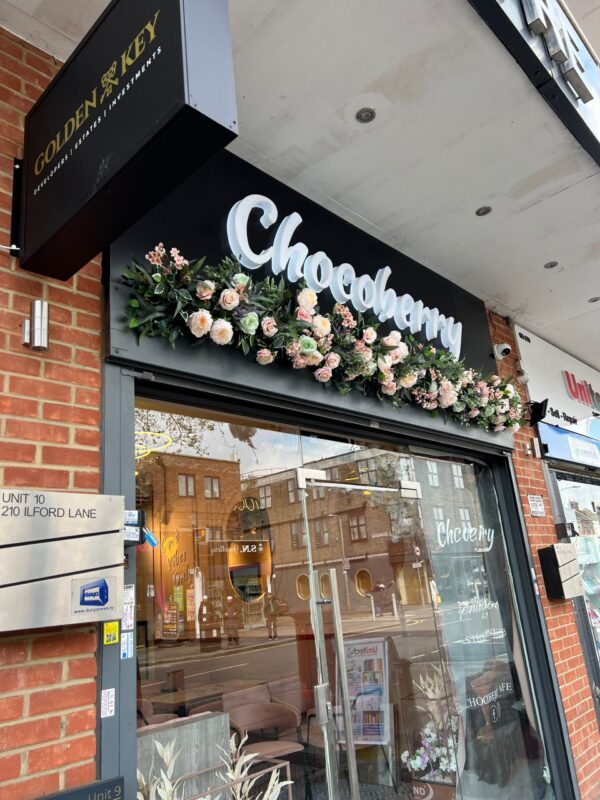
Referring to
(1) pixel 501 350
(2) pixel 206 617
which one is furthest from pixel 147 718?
(2) pixel 206 617

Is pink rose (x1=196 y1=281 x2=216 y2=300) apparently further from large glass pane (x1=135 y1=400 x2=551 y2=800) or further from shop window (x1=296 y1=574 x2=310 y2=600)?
shop window (x1=296 y1=574 x2=310 y2=600)

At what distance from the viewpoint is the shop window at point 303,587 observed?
11.3 ft

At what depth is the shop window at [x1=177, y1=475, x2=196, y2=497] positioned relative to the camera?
5.09m

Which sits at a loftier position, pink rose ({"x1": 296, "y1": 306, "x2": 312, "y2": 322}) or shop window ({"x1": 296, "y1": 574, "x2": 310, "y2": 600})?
pink rose ({"x1": 296, "y1": 306, "x2": 312, "y2": 322})

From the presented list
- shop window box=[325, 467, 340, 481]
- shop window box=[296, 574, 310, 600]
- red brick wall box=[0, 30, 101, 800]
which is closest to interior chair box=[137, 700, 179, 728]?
red brick wall box=[0, 30, 101, 800]

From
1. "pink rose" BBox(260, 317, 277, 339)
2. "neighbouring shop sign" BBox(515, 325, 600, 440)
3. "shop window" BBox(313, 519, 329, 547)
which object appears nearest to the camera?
"pink rose" BBox(260, 317, 277, 339)

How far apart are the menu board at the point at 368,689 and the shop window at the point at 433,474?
42.1 inches

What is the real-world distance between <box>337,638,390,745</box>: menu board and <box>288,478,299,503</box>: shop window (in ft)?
2.87

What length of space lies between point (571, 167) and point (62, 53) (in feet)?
8.49

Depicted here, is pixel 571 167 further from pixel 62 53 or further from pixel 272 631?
pixel 272 631

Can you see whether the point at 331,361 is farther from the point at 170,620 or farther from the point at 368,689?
the point at 170,620

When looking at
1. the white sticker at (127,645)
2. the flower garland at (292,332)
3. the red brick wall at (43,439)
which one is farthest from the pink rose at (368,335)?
Result: the white sticker at (127,645)

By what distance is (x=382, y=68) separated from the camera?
2.54 meters

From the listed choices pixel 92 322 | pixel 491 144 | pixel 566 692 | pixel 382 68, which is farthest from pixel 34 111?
pixel 566 692
